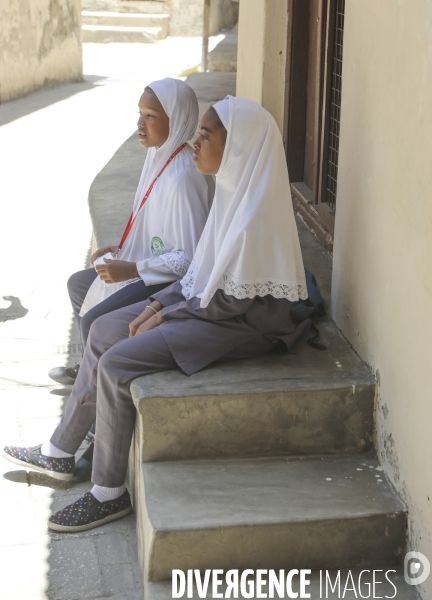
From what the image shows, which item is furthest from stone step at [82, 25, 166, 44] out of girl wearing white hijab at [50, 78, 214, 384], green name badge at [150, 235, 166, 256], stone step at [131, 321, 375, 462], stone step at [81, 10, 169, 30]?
stone step at [131, 321, 375, 462]

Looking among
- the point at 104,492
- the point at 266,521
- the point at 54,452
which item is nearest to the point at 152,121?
the point at 54,452

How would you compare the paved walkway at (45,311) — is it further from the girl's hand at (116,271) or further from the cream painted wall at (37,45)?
the girl's hand at (116,271)

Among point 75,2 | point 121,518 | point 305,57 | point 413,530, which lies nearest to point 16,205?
point 305,57

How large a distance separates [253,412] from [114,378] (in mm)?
524

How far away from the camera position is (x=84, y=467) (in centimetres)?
352

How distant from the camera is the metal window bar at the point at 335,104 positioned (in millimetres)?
4727

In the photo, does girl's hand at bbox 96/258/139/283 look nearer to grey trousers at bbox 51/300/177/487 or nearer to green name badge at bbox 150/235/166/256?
green name badge at bbox 150/235/166/256

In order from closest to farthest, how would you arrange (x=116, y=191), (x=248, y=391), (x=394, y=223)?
(x=394, y=223), (x=248, y=391), (x=116, y=191)

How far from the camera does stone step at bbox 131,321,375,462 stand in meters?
2.93

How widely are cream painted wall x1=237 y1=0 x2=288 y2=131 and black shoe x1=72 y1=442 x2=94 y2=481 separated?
2.98 metres

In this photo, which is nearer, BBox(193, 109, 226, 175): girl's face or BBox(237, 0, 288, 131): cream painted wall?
BBox(193, 109, 226, 175): girl's face

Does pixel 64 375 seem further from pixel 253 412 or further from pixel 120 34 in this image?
pixel 120 34

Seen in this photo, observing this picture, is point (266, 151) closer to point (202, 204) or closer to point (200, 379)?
point (202, 204)

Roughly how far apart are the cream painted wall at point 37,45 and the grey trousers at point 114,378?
12116 millimetres
